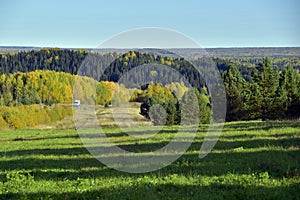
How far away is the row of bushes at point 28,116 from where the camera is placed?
97.7m

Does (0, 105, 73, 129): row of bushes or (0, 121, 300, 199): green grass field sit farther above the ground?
(0, 121, 300, 199): green grass field

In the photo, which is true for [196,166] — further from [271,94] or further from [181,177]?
[271,94]

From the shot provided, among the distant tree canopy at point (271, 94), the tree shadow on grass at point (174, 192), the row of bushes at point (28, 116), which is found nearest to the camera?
the tree shadow on grass at point (174, 192)

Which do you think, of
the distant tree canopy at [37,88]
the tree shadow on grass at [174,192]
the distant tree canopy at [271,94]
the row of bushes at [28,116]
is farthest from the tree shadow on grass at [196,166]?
the distant tree canopy at [37,88]

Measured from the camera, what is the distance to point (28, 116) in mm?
103438

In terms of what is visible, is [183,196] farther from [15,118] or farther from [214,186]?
[15,118]

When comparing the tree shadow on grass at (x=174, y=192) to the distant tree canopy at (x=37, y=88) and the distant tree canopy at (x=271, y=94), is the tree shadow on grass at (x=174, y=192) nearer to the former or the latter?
the distant tree canopy at (x=271, y=94)

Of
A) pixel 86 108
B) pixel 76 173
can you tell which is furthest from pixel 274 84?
pixel 76 173

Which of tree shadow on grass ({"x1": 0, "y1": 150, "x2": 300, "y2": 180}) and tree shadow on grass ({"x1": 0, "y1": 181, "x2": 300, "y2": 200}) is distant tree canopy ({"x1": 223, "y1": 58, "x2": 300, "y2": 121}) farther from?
tree shadow on grass ({"x1": 0, "y1": 181, "x2": 300, "y2": 200})

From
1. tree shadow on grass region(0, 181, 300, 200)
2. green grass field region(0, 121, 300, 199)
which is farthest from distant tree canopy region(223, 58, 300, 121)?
tree shadow on grass region(0, 181, 300, 200)

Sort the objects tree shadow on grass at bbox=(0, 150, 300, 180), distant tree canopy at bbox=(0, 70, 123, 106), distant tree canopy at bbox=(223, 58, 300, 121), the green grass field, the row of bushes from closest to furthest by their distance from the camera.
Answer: the green grass field → tree shadow on grass at bbox=(0, 150, 300, 180) → distant tree canopy at bbox=(223, 58, 300, 121) → the row of bushes → distant tree canopy at bbox=(0, 70, 123, 106)

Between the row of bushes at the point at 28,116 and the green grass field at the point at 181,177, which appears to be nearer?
the green grass field at the point at 181,177

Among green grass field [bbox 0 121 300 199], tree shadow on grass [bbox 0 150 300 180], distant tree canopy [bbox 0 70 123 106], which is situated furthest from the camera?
distant tree canopy [bbox 0 70 123 106]

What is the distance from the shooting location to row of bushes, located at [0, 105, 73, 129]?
3846 inches
